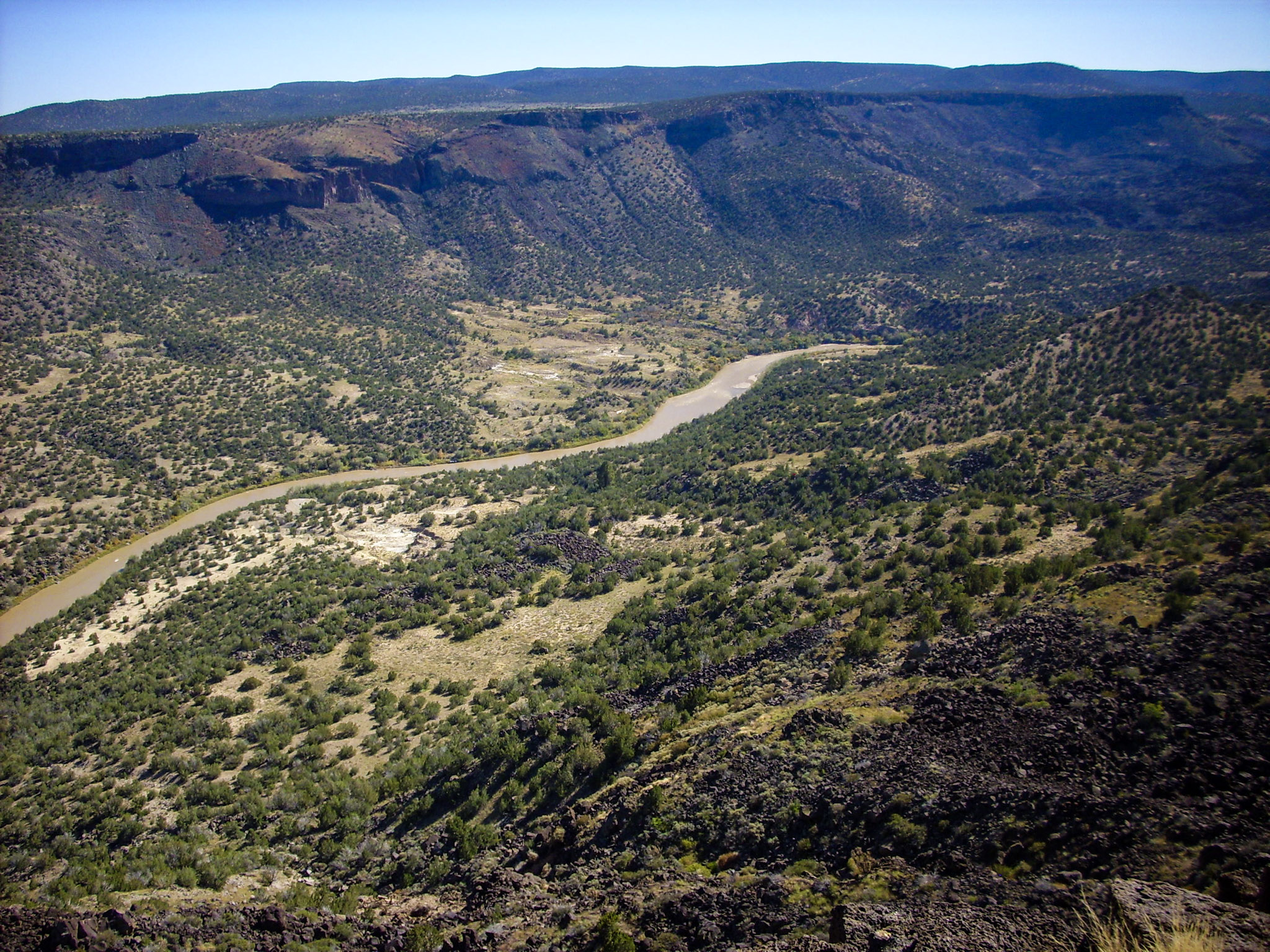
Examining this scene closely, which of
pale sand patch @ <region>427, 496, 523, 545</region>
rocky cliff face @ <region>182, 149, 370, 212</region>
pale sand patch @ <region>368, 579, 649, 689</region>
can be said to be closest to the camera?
pale sand patch @ <region>368, 579, 649, 689</region>

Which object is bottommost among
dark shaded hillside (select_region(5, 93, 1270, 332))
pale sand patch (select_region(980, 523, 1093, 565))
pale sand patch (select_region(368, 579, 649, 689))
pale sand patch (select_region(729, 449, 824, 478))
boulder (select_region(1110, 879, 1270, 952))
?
pale sand patch (select_region(368, 579, 649, 689))

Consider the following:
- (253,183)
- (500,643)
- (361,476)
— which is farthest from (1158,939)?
(253,183)

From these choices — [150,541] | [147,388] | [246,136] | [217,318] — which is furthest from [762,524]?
[246,136]

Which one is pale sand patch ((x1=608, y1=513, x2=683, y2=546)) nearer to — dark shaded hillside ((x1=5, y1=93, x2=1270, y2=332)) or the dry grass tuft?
the dry grass tuft

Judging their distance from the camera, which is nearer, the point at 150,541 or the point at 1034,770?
the point at 1034,770

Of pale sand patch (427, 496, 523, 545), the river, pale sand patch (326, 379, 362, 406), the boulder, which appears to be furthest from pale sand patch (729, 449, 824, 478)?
pale sand patch (326, 379, 362, 406)

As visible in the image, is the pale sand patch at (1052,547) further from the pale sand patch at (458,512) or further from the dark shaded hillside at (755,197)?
the dark shaded hillside at (755,197)

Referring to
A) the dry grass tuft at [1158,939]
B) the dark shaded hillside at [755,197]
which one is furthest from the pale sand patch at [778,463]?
the dark shaded hillside at [755,197]

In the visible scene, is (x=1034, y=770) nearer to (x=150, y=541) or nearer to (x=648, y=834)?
(x=648, y=834)
